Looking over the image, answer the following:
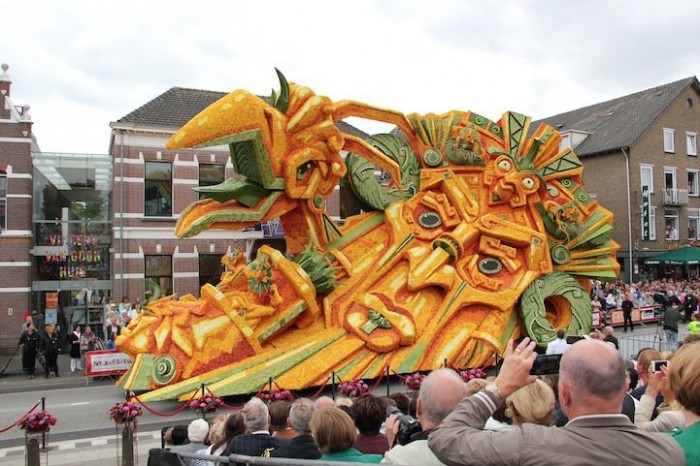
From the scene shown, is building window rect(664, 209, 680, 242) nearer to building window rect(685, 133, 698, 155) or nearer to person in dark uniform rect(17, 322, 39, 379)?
building window rect(685, 133, 698, 155)

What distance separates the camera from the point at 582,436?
241 cm

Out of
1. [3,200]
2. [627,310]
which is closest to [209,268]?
[3,200]

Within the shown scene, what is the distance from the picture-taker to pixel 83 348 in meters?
16.9

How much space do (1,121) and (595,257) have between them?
770 inches

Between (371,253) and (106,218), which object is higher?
(106,218)

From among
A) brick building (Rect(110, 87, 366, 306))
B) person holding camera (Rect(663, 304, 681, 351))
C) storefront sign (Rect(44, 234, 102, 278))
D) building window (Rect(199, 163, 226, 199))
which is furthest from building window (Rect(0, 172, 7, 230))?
person holding camera (Rect(663, 304, 681, 351))

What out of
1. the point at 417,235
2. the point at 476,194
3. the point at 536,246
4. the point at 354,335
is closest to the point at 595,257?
the point at 536,246

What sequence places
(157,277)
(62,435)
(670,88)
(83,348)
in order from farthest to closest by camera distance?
1. (670,88)
2. (157,277)
3. (83,348)
4. (62,435)

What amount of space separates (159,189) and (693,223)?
2993 centimetres

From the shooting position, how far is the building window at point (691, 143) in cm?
3497

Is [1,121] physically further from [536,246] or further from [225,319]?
[536,246]

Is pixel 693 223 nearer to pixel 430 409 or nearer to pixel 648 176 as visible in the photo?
pixel 648 176

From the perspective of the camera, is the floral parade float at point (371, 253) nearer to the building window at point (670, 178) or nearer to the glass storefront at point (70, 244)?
the glass storefront at point (70, 244)

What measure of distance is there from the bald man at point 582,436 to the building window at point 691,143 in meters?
37.7
